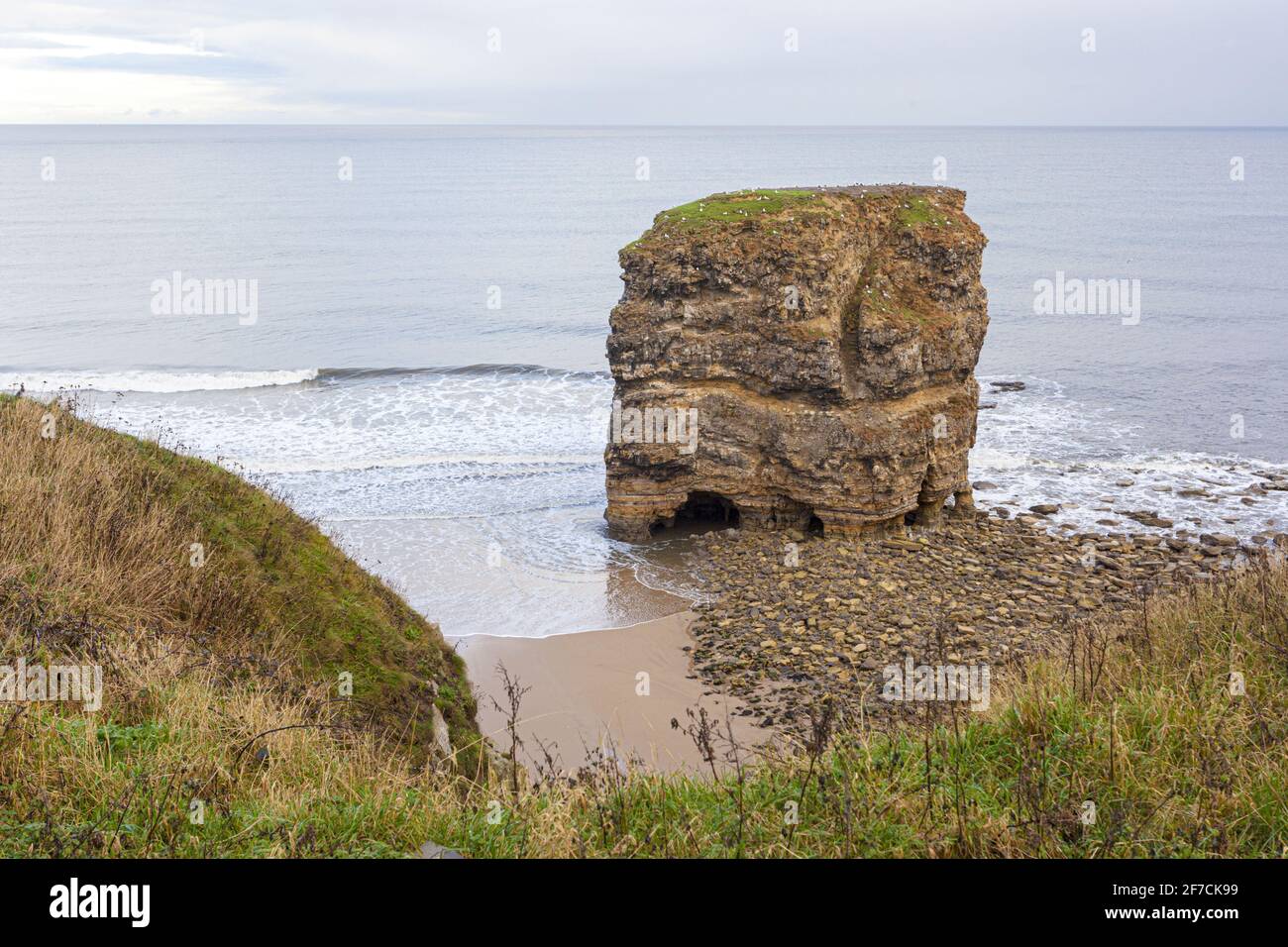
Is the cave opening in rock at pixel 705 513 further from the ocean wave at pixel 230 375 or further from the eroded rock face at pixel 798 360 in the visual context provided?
the ocean wave at pixel 230 375

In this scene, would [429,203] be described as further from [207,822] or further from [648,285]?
[207,822]

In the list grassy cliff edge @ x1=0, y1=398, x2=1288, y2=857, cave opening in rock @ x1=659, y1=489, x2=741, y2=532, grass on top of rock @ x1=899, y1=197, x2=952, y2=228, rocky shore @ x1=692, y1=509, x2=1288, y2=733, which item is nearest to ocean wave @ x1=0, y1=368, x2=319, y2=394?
cave opening in rock @ x1=659, y1=489, x2=741, y2=532

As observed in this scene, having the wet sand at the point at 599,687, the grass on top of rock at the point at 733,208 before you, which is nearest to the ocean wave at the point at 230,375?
the grass on top of rock at the point at 733,208

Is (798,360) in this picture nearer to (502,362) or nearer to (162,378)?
(502,362)

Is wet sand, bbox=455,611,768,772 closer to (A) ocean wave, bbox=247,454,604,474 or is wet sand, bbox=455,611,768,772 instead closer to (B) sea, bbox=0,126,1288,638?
(B) sea, bbox=0,126,1288,638

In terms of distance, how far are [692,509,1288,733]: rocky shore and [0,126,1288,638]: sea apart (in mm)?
1794

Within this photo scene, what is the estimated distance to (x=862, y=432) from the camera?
2208 cm

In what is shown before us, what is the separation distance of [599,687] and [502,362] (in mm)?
31516

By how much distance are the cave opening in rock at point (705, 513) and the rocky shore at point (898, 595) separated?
1.17m

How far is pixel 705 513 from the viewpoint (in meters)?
25.4

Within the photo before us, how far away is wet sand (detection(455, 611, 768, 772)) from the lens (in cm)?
1484

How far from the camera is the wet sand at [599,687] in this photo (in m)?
14.8

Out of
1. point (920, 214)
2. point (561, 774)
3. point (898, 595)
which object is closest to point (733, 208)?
point (920, 214)

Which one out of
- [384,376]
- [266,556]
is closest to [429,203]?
[384,376]
